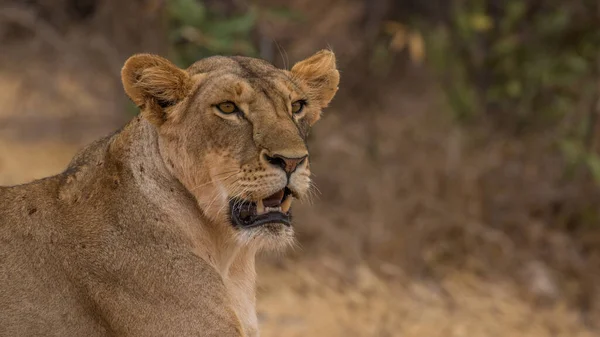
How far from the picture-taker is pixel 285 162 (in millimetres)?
3578

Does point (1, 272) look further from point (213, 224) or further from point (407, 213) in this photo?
point (407, 213)

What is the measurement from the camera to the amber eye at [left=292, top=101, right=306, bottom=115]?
12.8 feet

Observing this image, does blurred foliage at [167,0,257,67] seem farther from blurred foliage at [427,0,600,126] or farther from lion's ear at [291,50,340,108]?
lion's ear at [291,50,340,108]

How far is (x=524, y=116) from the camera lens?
8.70 m

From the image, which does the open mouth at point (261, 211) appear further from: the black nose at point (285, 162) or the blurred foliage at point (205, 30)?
the blurred foliage at point (205, 30)

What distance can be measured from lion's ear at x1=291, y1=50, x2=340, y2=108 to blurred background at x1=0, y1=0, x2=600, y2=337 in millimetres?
2667

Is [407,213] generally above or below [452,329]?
above

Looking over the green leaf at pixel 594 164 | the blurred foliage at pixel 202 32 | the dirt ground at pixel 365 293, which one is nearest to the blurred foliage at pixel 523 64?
the green leaf at pixel 594 164

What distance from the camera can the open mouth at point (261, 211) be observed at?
12.1ft

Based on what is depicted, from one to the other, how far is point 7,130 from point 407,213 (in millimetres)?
3834

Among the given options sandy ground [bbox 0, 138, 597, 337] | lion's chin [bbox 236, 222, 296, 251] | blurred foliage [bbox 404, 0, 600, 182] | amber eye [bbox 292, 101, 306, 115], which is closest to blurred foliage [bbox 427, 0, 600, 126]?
blurred foliage [bbox 404, 0, 600, 182]

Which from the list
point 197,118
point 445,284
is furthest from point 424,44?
point 197,118

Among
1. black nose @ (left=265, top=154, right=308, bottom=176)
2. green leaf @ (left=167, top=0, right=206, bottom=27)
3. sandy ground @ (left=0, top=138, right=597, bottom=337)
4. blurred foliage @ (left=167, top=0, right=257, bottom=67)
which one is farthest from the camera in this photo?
sandy ground @ (left=0, top=138, right=597, bottom=337)

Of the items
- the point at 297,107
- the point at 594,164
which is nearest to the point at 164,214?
the point at 297,107
